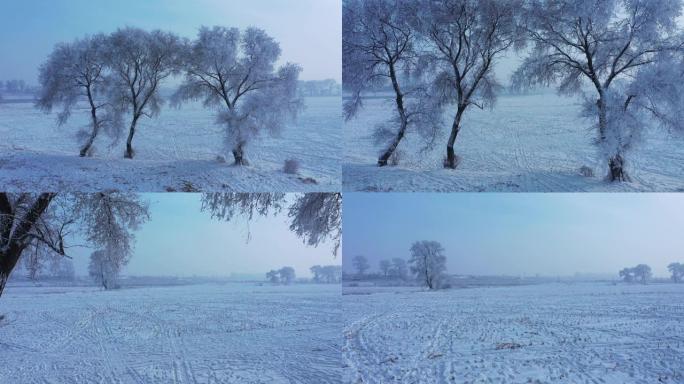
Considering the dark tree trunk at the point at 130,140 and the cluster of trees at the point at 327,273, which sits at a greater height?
the dark tree trunk at the point at 130,140

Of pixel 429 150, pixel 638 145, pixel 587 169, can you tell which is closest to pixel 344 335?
pixel 429 150

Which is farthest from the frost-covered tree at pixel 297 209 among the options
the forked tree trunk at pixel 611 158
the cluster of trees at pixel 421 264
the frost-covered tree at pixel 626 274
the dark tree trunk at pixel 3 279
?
the frost-covered tree at pixel 626 274

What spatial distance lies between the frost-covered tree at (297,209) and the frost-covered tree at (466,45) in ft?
3.30

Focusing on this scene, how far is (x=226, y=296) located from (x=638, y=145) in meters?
3.49

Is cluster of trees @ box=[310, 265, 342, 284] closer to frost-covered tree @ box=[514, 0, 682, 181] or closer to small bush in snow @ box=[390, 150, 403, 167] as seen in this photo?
small bush in snow @ box=[390, 150, 403, 167]

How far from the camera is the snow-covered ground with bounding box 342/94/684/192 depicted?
157 inches

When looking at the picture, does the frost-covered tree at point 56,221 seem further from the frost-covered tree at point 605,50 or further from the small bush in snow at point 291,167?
the frost-covered tree at point 605,50

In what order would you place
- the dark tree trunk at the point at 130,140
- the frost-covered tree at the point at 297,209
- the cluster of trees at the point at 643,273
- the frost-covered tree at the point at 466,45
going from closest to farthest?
the frost-covered tree at the point at 466,45, the dark tree trunk at the point at 130,140, the frost-covered tree at the point at 297,209, the cluster of trees at the point at 643,273

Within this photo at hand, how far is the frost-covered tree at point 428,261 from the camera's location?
13.6ft

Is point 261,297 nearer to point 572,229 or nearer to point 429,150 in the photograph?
point 429,150

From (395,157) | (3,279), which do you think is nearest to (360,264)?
(395,157)

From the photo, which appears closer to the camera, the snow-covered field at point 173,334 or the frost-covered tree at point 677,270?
the snow-covered field at point 173,334

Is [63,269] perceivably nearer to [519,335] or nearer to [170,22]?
[170,22]

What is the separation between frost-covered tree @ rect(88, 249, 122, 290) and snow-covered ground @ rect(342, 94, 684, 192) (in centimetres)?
196
